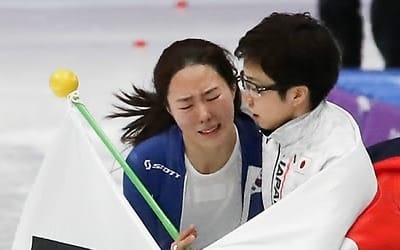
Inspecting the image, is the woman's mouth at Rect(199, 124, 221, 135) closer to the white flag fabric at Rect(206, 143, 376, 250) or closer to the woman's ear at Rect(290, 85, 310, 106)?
the woman's ear at Rect(290, 85, 310, 106)

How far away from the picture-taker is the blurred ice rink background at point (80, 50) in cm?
300

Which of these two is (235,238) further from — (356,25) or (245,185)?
(356,25)

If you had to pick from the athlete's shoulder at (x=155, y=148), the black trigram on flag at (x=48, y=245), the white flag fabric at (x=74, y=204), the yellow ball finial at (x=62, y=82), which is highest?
the yellow ball finial at (x=62, y=82)

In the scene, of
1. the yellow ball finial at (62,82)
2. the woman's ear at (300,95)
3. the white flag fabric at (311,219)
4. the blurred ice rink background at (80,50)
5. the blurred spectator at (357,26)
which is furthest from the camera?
the blurred spectator at (357,26)

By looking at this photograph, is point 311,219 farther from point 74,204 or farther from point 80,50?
point 80,50

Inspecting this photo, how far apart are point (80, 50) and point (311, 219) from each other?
3.42m

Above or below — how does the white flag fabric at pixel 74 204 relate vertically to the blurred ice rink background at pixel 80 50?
below

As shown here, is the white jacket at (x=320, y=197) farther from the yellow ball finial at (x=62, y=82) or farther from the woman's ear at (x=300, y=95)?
the yellow ball finial at (x=62, y=82)

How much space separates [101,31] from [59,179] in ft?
11.3

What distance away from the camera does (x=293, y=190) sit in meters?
1.28

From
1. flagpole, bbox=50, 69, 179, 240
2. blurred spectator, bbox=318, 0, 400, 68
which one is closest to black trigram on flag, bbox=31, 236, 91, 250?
flagpole, bbox=50, 69, 179, 240

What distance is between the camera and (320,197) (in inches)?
47.6

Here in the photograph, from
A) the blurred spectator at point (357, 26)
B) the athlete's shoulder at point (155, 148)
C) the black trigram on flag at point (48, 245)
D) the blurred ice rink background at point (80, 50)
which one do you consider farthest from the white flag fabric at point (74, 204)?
the blurred spectator at point (357, 26)

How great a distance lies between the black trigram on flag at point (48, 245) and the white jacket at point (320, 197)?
0.97 feet
